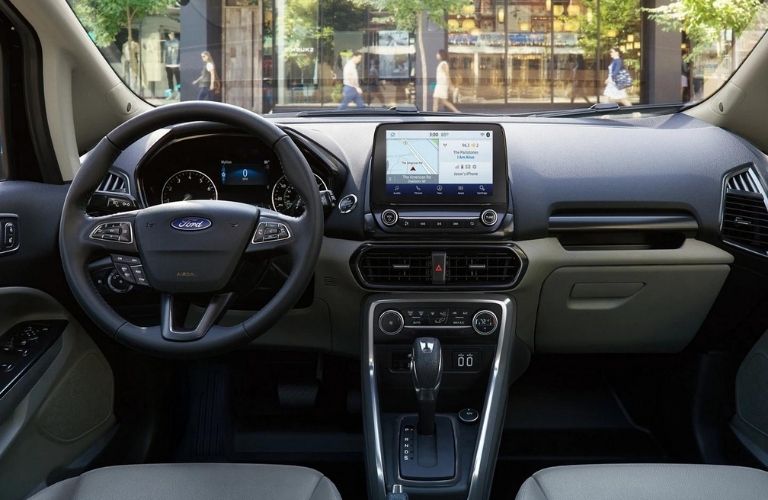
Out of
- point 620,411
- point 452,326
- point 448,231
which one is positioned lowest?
point 620,411

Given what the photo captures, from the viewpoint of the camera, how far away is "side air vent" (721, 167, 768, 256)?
2.75 meters

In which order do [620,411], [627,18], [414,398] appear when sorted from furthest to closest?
1. [620,411]
2. [627,18]
3. [414,398]

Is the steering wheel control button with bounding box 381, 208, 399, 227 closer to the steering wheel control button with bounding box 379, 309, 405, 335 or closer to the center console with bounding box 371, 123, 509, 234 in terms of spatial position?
the center console with bounding box 371, 123, 509, 234

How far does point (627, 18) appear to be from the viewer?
3078 millimetres

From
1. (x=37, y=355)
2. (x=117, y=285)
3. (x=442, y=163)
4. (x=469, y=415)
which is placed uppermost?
(x=442, y=163)

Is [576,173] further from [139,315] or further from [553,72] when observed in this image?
[139,315]

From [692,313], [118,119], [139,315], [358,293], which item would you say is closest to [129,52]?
[118,119]

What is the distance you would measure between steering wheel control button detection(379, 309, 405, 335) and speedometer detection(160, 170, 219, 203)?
0.65 metres

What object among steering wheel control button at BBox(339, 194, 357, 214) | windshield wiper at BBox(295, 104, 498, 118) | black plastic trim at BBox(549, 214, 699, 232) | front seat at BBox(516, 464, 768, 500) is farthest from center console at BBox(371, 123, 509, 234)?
front seat at BBox(516, 464, 768, 500)

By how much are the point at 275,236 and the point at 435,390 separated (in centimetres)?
79

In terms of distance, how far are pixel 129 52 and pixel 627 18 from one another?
1704mm

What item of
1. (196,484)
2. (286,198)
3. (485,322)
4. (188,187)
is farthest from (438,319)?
(196,484)

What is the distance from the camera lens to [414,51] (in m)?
3.06

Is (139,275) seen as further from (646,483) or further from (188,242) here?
(646,483)
